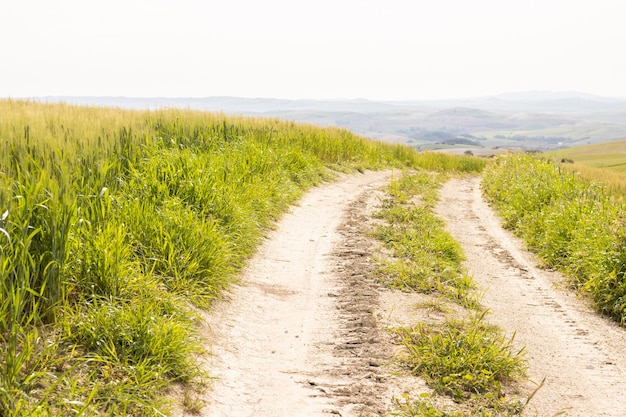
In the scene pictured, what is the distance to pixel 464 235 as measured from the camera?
1096 cm

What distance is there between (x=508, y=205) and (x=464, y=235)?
2.87 metres

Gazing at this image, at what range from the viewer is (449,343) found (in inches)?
199

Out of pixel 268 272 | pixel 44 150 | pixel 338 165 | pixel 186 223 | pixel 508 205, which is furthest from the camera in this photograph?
pixel 338 165

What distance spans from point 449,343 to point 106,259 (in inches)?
120

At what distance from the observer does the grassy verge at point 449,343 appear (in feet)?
14.3

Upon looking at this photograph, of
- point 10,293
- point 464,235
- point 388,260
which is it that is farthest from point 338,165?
point 10,293

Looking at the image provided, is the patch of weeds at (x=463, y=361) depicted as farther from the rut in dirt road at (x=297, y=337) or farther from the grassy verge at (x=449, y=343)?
the rut in dirt road at (x=297, y=337)

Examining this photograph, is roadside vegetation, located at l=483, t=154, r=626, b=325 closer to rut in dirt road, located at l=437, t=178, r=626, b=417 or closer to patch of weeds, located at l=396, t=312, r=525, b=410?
rut in dirt road, located at l=437, t=178, r=626, b=417

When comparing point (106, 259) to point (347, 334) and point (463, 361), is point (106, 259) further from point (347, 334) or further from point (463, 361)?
point (463, 361)

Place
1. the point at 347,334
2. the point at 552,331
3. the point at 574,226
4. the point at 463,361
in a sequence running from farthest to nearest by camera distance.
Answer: the point at 574,226 → the point at 552,331 → the point at 347,334 → the point at 463,361

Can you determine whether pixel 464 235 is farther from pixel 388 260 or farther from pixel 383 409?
pixel 383 409

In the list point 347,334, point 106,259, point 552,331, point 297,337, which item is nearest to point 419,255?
point 552,331

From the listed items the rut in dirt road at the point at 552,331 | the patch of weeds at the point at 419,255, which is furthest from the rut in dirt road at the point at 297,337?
the rut in dirt road at the point at 552,331

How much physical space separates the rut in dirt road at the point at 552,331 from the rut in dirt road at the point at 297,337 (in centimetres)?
144
